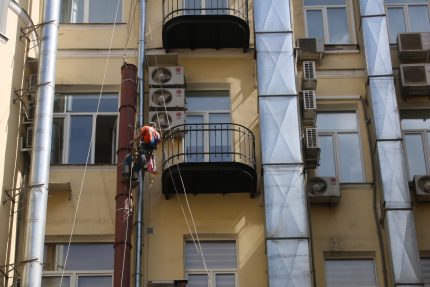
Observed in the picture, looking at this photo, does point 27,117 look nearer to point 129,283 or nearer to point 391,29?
point 129,283

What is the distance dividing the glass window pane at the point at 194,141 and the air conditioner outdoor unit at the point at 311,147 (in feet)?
6.73

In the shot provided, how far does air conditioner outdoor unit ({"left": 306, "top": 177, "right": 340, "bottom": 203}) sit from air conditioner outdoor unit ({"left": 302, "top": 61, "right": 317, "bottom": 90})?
206cm

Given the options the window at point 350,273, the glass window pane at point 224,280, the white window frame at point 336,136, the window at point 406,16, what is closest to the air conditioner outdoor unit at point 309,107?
the white window frame at point 336,136

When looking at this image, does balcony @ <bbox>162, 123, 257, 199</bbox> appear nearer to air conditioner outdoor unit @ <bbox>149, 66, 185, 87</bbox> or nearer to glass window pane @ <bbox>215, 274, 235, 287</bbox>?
air conditioner outdoor unit @ <bbox>149, 66, 185, 87</bbox>

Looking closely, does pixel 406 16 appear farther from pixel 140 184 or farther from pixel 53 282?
pixel 53 282

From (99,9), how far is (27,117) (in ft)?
11.5

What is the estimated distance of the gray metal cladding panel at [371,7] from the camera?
18.1m

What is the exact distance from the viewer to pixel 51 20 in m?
17.0

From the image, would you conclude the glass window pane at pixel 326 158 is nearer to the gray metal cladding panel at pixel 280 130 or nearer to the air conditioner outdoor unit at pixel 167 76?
the gray metal cladding panel at pixel 280 130

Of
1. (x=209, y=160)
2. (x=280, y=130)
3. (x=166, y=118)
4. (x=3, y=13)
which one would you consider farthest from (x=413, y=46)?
(x=3, y=13)

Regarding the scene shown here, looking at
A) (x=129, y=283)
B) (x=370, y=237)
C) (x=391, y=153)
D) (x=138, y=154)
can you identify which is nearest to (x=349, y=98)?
(x=391, y=153)

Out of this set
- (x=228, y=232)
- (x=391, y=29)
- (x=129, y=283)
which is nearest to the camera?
(x=129, y=283)

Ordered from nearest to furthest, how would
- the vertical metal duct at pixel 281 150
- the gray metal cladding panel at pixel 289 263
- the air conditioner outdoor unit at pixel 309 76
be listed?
the gray metal cladding panel at pixel 289 263 → the vertical metal duct at pixel 281 150 → the air conditioner outdoor unit at pixel 309 76

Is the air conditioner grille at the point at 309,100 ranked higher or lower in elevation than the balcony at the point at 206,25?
lower
